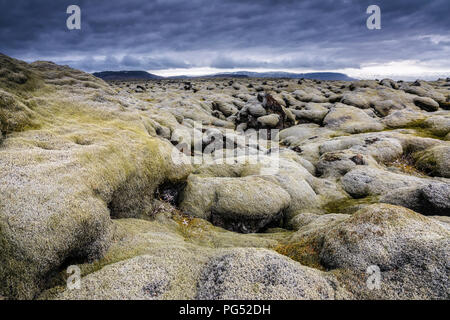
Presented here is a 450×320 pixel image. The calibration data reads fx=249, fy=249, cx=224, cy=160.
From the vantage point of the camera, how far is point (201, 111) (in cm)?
8600

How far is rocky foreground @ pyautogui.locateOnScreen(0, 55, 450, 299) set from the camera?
10328 mm

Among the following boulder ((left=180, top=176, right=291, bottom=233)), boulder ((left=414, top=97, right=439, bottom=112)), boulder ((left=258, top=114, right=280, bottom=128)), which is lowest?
boulder ((left=180, top=176, right=291, bottom=233))

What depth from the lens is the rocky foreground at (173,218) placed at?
10.3 metres

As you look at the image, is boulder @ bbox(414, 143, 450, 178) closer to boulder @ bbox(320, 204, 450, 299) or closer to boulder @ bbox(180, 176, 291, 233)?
boulder @ bbox(180, 176, 291, 233)

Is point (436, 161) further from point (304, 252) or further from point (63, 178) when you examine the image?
point (63, 178)

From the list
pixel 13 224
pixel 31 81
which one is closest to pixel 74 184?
pixel 13 224

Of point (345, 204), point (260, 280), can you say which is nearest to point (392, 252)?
point (260, 280)

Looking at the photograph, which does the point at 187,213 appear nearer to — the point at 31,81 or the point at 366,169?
the point at 31,81

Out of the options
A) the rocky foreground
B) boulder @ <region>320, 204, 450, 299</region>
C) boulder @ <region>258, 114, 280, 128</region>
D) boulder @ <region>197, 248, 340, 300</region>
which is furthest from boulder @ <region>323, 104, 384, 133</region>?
boulder @ <region>197, 248, 340, 300</region>

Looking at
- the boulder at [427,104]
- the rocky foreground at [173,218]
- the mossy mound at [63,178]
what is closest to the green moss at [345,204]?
the rocky foreground at [173,218]

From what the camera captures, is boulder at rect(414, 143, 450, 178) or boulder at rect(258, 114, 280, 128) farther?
boulder at rect(258, 114, 280, 128)

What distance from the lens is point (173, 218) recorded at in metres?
21.5

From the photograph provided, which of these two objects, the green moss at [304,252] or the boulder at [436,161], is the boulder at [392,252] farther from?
the boulder at [436,161]

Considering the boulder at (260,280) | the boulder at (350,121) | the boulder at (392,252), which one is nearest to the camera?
the boulder at (392,252)
